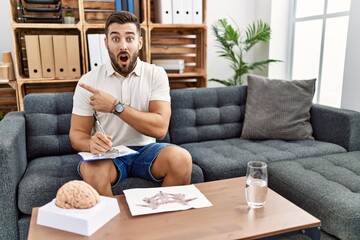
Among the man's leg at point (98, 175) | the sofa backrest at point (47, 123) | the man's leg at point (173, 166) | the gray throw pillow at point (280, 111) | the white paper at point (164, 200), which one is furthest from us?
the gray throw pillow at point (280, 111)

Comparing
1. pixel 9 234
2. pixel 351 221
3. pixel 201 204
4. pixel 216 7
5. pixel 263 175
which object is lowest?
pixel 9 234

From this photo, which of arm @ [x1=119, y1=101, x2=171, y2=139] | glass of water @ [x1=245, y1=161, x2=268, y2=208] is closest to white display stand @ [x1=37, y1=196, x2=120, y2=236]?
glass of water @ [x1=245, y1=161, x2=268, y2=208]

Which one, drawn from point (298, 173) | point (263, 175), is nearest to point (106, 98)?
point (263, 175)

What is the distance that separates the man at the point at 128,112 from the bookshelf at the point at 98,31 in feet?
3.02

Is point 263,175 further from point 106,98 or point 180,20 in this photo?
point 180,20

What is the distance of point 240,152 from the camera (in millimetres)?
2068

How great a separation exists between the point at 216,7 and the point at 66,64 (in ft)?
5.20

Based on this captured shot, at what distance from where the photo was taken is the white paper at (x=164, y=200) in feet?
3.84

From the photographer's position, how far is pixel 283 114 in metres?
2.34

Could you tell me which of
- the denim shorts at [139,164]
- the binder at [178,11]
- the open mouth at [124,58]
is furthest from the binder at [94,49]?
the denim shorts at [139,164]

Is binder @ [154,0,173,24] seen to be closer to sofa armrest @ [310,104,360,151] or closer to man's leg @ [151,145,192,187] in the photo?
sofa armrest @ [310,104,360,151]

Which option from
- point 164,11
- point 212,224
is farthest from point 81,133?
point 164,11

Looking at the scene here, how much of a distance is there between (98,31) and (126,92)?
1.34 m

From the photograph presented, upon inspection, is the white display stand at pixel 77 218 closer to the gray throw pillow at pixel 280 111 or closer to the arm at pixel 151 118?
the arm at pixel 151 118
